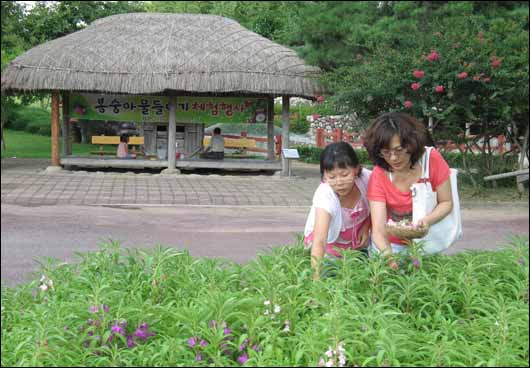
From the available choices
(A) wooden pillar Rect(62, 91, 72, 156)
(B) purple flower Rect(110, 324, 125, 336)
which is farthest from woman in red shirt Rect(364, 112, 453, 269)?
(A) wooden pillar Rect(62, 91, 72, 156)

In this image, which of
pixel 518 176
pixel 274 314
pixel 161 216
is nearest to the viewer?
pixel 274 314

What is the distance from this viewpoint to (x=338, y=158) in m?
3.58

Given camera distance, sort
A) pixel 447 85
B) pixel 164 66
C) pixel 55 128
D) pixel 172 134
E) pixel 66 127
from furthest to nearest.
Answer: pixel 66 127, pixel 172 134, pixel 55 128, pixel 164 66, pixel 447 85

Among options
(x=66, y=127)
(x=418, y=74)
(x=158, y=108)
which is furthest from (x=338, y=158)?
(x=66, y=127)

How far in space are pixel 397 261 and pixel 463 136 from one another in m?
10.4

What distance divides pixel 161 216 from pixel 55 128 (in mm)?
6483

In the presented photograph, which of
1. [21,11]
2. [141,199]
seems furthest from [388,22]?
[141,199]

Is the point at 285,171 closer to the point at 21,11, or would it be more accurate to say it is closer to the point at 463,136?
the point at 463,136

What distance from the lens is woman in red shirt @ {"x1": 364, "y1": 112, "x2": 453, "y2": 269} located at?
11.4ft

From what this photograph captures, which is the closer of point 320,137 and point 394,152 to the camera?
point 394,152

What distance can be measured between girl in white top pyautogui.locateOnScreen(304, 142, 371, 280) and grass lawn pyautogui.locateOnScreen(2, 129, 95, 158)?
15.1 meters

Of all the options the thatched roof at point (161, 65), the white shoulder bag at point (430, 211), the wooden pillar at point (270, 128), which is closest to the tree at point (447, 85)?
the thatched roof at point (161, 65)

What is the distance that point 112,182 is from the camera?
Answer: 45.3ft

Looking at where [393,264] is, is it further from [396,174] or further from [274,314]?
[274,314]
